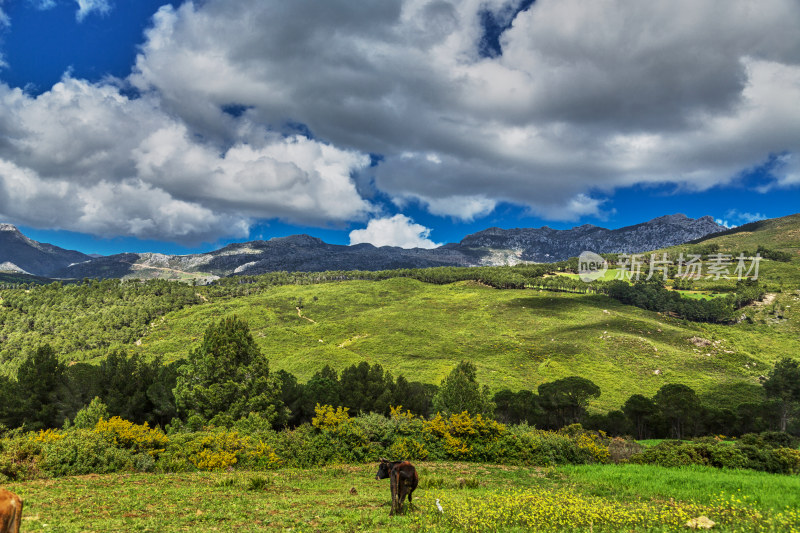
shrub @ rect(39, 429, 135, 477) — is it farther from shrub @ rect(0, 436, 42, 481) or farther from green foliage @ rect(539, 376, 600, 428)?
green foliage @ rect(539, 376, 600, 428)

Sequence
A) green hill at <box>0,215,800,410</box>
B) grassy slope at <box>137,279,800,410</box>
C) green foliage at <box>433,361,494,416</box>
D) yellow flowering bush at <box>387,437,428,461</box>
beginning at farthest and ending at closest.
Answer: green hill at <box>0,215,800,410</box>, grassy slope at <box>137,279,800,410</box>, green foliage at <box>433,361,494,416</box>, yellow flowering bush at <box>387,437,428,461</box>

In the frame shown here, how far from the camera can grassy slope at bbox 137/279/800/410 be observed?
12062 centimetres

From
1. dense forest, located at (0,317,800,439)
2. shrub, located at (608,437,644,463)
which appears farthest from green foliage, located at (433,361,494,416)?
shrub, located at (608,437,644,463)

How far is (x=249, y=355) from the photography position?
51.7 metres

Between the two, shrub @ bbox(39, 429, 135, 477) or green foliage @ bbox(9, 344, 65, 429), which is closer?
shrub @ bbox(39, 429, 135, 477)

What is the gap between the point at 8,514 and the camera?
8.70 metres

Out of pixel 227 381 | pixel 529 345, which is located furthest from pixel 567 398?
pixel 529 345

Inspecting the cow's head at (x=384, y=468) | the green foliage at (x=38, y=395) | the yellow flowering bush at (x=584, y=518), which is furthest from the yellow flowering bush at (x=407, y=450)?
the green foliage at (x=38, y=395)

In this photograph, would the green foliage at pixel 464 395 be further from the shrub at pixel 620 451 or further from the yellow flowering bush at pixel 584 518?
the yellow flowering bush at pixel 584 518

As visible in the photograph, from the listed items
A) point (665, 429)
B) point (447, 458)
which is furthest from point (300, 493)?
point (665, 429)

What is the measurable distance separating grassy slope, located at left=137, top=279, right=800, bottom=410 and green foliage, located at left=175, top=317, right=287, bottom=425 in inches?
2688

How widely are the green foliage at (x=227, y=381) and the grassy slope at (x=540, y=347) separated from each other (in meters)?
68.3

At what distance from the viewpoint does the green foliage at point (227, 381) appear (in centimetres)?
4766

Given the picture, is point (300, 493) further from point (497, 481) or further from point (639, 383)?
point (639, 383)
